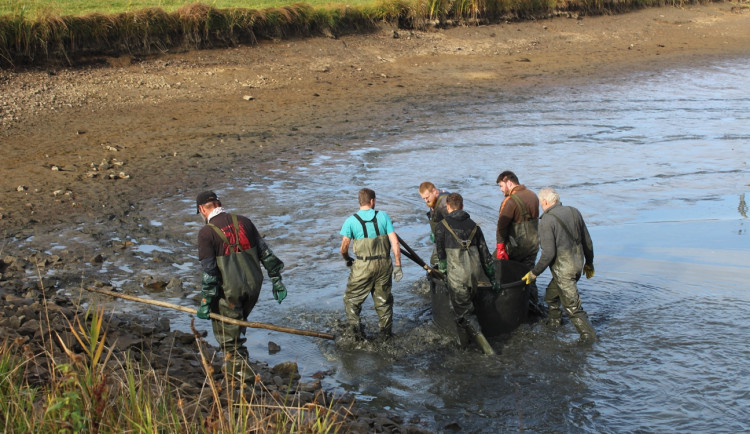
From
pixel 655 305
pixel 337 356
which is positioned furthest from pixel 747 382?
pixel 337 356

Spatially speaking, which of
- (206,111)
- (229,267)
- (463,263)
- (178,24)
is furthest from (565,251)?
(178,24)

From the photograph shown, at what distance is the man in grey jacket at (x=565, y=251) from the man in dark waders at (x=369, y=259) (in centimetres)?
148

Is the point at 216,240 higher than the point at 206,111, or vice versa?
the point at 216,240

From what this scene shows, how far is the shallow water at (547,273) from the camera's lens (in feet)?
23.5

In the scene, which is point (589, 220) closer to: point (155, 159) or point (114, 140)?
point (155, 159)

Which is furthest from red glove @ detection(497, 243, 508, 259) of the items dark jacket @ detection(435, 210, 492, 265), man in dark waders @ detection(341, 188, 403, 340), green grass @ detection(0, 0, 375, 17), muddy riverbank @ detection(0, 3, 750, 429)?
green grass @ detection(0, 0, 375, 17)

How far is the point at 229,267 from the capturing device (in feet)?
23.9

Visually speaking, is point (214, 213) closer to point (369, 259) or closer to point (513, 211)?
point (369, 259)

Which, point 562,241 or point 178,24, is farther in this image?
point 178,24

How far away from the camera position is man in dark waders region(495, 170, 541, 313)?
29.3 ft

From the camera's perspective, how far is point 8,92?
654 inches

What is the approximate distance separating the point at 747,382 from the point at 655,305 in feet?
6.79

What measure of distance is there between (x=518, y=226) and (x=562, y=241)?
79cm

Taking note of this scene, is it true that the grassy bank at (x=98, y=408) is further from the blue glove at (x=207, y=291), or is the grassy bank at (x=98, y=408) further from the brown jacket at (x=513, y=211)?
the brown jacket at (x=513, y=211)
